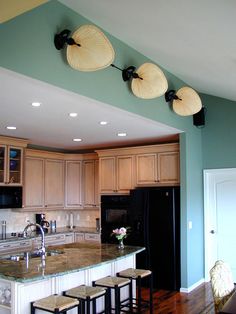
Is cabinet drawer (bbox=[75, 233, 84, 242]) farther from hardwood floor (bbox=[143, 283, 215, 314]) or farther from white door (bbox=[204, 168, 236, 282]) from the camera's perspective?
white door (bbox=[204, 168, 236, 282])

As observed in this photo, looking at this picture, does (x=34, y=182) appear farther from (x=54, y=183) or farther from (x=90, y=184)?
(x=90, y=184)

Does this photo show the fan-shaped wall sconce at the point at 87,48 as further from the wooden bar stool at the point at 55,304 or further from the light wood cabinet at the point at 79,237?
the light wood cabinet at the point at 79,237

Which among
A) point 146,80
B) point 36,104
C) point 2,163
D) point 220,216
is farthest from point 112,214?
point 146,80

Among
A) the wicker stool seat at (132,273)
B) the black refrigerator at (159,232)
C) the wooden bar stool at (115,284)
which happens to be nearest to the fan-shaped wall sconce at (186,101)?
the black refrigerator at (159,232)

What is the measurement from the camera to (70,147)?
7.65 meters

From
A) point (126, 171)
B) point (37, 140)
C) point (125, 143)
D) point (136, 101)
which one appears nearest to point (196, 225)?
point (126, 171)

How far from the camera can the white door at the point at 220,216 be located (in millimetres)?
6219

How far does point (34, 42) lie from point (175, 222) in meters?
3.94

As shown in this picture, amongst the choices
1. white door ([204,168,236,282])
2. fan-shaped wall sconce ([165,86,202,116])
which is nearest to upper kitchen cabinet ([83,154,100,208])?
white door ([204,168,236,282])

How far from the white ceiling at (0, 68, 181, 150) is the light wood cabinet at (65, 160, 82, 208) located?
0.54 m

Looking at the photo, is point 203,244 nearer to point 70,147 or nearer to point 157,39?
point 70,147

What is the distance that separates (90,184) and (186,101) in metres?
3.45

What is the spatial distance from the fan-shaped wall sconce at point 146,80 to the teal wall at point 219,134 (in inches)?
106

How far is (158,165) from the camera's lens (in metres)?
6.32
